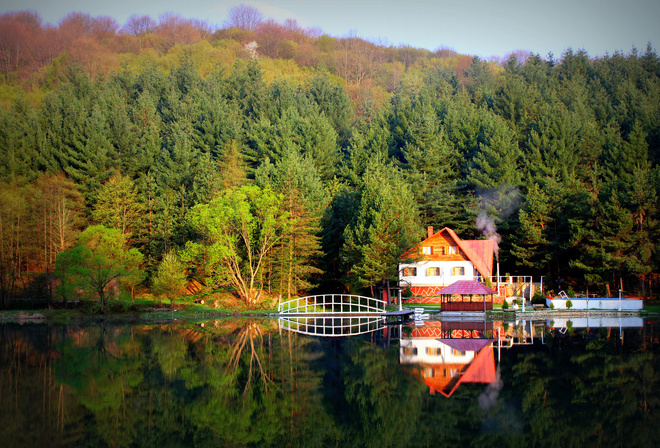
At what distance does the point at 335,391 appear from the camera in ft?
59.4

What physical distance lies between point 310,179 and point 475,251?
54.2 feet

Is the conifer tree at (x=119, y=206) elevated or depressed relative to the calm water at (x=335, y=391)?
elevated

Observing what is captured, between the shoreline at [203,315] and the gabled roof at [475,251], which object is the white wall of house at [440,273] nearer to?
the gabled roof at [475,251]

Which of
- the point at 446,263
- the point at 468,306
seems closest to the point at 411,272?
the point at 446,263

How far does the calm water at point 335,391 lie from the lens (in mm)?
13922

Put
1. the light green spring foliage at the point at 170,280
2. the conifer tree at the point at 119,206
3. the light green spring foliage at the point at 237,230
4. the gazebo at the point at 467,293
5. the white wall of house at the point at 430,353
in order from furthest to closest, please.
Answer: the conifer tree at the point at 119,206, the light green spring foliage at the point at 237,230, the light green spring foliage at the point at 170,280, the gazebo at the point at 467,293, the white wall of house at the point at 430,353

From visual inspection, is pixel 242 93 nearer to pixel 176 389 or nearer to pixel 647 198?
pixel 647 198

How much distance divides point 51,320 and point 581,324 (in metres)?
36.8

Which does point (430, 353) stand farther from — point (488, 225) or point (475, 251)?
point (488, 225)

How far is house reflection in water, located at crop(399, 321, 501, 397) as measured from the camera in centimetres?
1928

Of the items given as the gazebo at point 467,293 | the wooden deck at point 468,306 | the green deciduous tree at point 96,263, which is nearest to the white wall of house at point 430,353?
the gazebo at point 467,293

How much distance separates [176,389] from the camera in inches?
725

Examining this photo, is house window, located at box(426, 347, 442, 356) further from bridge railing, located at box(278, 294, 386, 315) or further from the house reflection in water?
bridge railing, located at box(278, 294, 386, 315)

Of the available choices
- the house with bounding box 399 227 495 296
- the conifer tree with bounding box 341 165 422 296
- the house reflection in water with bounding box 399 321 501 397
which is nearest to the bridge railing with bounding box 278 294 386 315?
the conifer tree with bounding box 341 165 422 296
